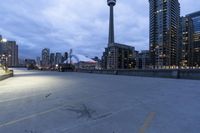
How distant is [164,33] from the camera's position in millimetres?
169000

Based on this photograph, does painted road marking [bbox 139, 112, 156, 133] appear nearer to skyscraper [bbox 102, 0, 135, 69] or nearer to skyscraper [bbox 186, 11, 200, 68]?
skyscraper [bbox 186, 11, 200, 68]

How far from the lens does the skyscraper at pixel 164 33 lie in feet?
525

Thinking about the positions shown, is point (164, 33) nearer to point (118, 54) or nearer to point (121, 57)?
point (121, 57)

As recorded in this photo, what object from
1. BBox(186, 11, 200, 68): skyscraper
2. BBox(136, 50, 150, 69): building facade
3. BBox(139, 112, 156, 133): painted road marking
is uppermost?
BBox(186, 11, 200, 68): skyscraper

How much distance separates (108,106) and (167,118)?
9.68 feet

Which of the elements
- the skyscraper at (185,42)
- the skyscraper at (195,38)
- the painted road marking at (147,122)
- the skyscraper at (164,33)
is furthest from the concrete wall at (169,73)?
the skyscraper at (164,33)

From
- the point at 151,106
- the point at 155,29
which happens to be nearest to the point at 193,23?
the point at 155,29

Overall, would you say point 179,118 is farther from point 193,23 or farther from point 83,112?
point 193,23

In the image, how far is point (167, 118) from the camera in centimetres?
745

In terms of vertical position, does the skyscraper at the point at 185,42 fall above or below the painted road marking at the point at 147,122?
above

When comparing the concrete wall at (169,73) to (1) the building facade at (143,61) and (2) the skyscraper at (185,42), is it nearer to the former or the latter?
(2) the skyscraper at (185,42)

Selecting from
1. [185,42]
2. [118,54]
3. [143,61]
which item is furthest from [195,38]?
[118,54]

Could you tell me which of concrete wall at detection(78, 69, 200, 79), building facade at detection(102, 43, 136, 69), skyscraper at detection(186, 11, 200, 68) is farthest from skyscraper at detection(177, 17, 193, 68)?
concrete wall at detection(78, 69, 200, 79)

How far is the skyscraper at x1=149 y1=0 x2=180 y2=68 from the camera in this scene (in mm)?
160075
